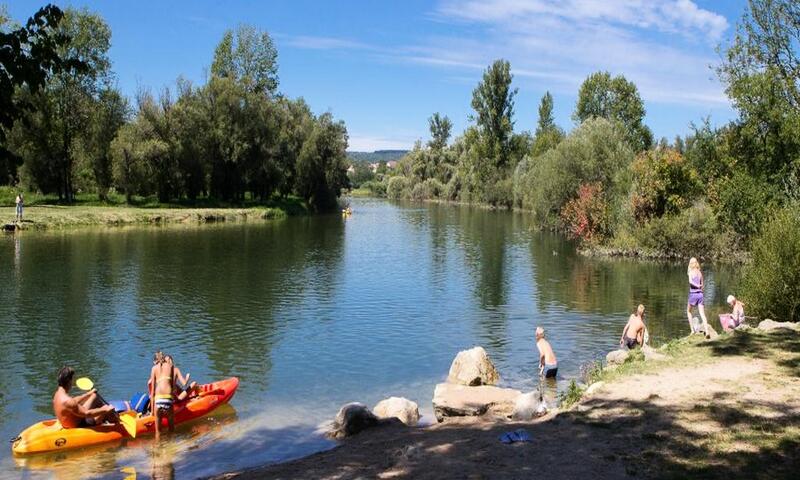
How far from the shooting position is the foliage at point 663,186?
37750mm

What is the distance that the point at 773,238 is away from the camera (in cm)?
1870

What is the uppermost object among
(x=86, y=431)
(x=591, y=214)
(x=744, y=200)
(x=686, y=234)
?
(x=744, y=200)

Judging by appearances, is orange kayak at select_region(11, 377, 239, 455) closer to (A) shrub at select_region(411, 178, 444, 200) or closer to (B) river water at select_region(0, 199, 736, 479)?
(B) river water at select_region(0, 199, 736, 479)

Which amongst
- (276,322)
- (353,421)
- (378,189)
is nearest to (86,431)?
(353,421)

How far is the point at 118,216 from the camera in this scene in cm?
5259

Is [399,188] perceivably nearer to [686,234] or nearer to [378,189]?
[378,189]

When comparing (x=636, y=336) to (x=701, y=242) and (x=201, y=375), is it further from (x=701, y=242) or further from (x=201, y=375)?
(x=701, y=242)

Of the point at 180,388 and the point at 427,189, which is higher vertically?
the point at 427,189

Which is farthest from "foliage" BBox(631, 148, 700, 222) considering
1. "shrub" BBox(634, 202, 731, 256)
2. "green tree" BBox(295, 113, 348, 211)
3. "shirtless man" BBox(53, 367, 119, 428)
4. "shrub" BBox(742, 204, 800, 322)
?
"green tree" BBox(295, 113, 348, 211)

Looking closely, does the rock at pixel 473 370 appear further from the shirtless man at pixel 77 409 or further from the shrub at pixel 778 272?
the shrub at pixel 778 272

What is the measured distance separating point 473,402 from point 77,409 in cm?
763

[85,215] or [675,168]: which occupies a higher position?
[675,168]

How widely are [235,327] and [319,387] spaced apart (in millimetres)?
6368

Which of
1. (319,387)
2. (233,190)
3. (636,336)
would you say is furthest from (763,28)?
(233,190)
